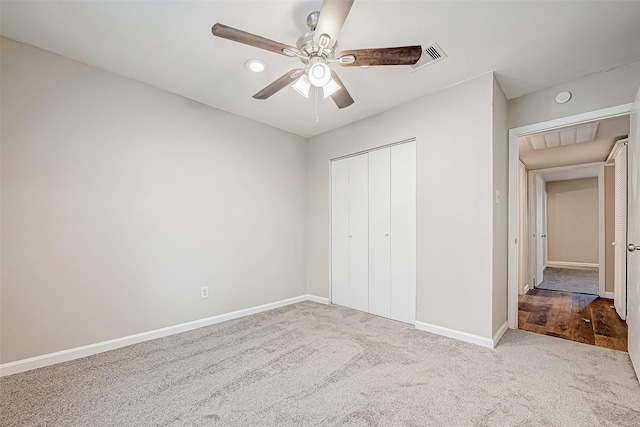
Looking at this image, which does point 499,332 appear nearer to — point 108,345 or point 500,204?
point 500,204

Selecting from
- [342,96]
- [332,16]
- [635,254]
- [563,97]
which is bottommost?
[635,254]

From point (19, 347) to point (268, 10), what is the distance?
113 inches

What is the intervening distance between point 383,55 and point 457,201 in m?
1.55

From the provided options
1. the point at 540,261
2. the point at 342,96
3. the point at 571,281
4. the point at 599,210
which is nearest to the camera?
the point at 342,96

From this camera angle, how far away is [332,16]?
4.61ft

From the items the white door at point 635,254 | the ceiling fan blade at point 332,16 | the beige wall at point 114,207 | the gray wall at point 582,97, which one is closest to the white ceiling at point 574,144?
the gray wall at point 582,97

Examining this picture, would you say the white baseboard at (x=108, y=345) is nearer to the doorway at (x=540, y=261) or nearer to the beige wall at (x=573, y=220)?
the doorway at (x=540, y=261)

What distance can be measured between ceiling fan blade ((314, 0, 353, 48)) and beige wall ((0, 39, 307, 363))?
194 centimetres

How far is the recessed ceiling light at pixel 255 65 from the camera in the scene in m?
2.22

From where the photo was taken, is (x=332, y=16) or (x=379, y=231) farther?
(x=379, y=231)

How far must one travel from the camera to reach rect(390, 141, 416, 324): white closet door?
118 inches

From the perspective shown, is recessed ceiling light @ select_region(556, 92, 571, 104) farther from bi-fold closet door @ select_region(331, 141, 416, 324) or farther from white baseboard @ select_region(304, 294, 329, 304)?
white baseboard @ select_region(304, 294, 329, 304)

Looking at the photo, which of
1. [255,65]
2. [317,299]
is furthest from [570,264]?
[255,65]

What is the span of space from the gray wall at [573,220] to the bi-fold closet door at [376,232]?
6.99 metres
